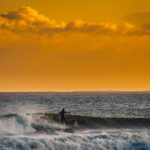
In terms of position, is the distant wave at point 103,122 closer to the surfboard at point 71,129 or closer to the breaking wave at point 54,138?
the breaking wave at point 54,138

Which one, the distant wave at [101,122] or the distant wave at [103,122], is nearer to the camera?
the distant wave at [101,122]

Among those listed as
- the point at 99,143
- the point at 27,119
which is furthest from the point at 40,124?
the point at 99,143

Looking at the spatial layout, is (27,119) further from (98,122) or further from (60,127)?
(98,122)

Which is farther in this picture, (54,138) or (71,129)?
(71,129)

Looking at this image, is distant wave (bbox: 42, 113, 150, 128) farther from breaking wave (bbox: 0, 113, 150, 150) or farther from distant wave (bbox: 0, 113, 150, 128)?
breaking wave (bbox: 0, 113, 150, 150)

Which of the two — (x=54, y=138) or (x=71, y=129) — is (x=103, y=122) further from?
(x=54, y=138)

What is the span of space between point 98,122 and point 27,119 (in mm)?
7231

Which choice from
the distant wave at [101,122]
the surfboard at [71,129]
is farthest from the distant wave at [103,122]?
the surfboard at [71,129]

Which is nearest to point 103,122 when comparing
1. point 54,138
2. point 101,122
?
point 101,122

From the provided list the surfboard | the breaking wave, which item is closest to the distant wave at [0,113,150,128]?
the breaking wave

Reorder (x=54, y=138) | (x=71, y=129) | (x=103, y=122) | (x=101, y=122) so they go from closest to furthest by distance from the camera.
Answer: (x=54, y=138) < (x=71, y=129) < (x=101, y=122) < (x=103, y=122)

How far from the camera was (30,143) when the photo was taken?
111 feet

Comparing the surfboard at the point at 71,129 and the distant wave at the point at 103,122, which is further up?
the distant wave at the point at 103,122

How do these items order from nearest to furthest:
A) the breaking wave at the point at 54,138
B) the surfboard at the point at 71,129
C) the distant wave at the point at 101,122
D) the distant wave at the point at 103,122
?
1. the breaking wave at the point at 54,138
2. the surfboard at the point at 71,129
3. the distant wave at the point at 101,122
4. the distant wave at the point at 103,122
